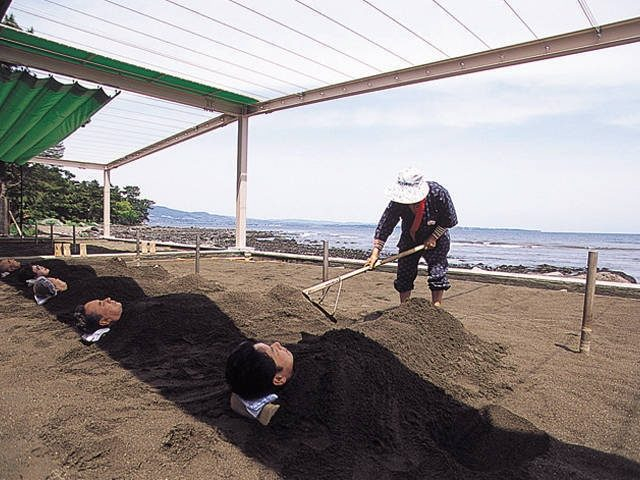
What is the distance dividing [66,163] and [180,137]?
510cm

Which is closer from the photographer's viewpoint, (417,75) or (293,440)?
(293,440)

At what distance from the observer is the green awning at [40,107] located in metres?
6.33

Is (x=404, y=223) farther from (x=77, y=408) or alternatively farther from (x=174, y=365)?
(x=77, y=408)

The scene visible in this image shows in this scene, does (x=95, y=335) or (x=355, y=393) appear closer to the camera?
(x=355, y=393)

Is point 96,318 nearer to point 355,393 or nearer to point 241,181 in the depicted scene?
point 355,393

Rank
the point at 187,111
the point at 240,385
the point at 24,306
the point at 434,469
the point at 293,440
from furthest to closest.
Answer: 1. the point at 187,111
2. the point at 24,306
3. the point at 240,385
4. the point at 293,440
5. the point at 434,469

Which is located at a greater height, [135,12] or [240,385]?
[135,12]

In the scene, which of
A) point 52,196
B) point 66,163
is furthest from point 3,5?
point 52,196

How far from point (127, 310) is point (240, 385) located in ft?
6.78

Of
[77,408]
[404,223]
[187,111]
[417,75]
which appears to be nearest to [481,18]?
[417,75]

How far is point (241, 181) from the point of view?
30.0 feet

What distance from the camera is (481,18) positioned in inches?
170

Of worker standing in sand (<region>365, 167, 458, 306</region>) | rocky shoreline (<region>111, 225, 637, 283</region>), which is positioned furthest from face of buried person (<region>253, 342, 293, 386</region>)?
rocky shoreline (<region>111, 225, 637, 283</region>)

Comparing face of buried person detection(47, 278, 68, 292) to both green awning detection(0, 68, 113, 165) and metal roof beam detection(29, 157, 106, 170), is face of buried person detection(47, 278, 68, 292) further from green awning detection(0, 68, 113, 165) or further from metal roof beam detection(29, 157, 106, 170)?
metal roof beam detection(29, 157, 106, 170)
